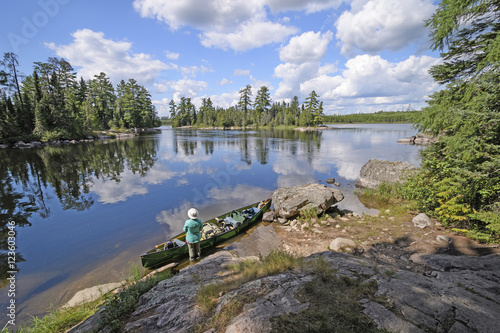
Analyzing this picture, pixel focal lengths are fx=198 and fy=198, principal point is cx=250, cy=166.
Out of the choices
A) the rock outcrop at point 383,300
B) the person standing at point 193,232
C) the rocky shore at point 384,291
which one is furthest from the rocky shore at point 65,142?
the rock outcrop at point 383,300

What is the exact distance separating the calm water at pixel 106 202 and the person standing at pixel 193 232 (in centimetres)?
265

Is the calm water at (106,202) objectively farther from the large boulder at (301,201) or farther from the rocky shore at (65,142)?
the rocky shore at (65,142)

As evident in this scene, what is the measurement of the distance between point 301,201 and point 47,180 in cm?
2509

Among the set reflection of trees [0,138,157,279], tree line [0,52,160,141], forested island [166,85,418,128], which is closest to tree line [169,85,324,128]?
forested island [166,85,418,128]

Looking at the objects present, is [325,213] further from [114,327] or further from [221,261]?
[114,327]

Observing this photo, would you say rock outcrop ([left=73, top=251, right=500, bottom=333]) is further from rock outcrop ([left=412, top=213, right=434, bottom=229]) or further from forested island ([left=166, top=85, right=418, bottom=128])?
forested island ([left=166, top=85, right=418, bottom=128])

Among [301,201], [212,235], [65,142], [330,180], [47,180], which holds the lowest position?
[212,235]

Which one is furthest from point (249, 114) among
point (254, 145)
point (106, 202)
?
point (106, 202)

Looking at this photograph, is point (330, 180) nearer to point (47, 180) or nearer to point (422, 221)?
point (422, 221)

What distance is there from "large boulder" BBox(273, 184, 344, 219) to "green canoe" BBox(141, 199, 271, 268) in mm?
1219

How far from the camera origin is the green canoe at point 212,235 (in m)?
8.74

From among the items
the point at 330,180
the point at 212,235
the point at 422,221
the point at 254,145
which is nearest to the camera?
the point at 422,221

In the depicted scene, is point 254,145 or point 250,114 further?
point 250,114

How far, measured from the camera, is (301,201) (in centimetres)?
1298
